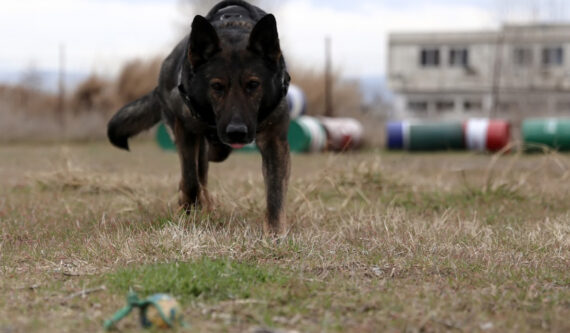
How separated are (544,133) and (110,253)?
1435 cm

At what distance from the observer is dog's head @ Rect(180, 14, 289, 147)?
15.0ft

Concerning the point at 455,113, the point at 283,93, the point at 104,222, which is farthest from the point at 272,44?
the point at 455,113

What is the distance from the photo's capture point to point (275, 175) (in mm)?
5273

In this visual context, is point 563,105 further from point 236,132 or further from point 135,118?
point 236,132

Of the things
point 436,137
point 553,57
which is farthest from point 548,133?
point 553,57

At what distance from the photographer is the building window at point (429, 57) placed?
36.8m

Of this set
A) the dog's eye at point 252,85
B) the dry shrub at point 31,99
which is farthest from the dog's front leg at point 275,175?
the dry shrub at point 31,99

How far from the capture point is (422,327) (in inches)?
121

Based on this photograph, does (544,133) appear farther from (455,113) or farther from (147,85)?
(455,113)

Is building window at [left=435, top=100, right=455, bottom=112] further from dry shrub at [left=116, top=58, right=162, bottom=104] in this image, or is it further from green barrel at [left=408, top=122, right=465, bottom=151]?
green barrel at [left=408, top=122, right=465, bottom=151]

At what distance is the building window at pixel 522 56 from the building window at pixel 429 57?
3864 millimetres

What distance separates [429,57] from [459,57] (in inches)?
57.3

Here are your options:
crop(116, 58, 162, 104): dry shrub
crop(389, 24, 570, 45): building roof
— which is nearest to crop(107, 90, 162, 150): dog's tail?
crop(116, 58, 162, 104): dry shrub

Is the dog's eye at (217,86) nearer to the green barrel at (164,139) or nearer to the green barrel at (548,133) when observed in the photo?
the green barrel at (164,139)
